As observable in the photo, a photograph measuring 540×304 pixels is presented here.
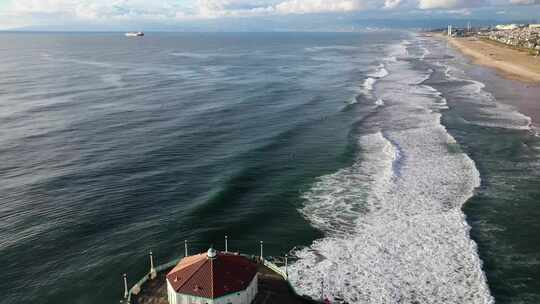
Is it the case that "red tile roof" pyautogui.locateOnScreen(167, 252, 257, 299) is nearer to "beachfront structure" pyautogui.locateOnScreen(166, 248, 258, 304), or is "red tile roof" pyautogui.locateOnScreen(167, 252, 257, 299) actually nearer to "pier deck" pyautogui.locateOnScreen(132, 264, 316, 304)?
"beachfront structure" pyautogui.locateOnScreen(166, 248, 258, 304)

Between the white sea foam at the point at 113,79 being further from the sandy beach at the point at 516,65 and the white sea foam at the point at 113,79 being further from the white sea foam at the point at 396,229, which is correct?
the sandy beach at the point at 516,65

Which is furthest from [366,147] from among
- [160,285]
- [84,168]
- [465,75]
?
[465,75]

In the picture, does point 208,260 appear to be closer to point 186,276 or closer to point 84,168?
point 186,276

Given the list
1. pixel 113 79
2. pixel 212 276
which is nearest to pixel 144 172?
pixel 212 276

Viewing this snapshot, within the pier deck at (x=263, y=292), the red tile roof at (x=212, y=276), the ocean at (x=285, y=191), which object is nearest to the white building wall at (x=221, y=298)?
the red tile roof at (x=212, y=276)

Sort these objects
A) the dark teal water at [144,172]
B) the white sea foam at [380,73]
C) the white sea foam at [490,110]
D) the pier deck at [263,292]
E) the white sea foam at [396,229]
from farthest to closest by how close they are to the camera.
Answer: the white sea foam at [380,73]
the white sea foam at [490,110]
the dark teal water at [144,172]
the white sea foam at [396,229]
the pier deck at [263,292]

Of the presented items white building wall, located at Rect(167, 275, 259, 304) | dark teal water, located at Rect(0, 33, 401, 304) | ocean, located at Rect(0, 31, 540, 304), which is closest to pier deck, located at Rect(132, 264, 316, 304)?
white building wall, located at Rect(167, 275, 259, 304)
